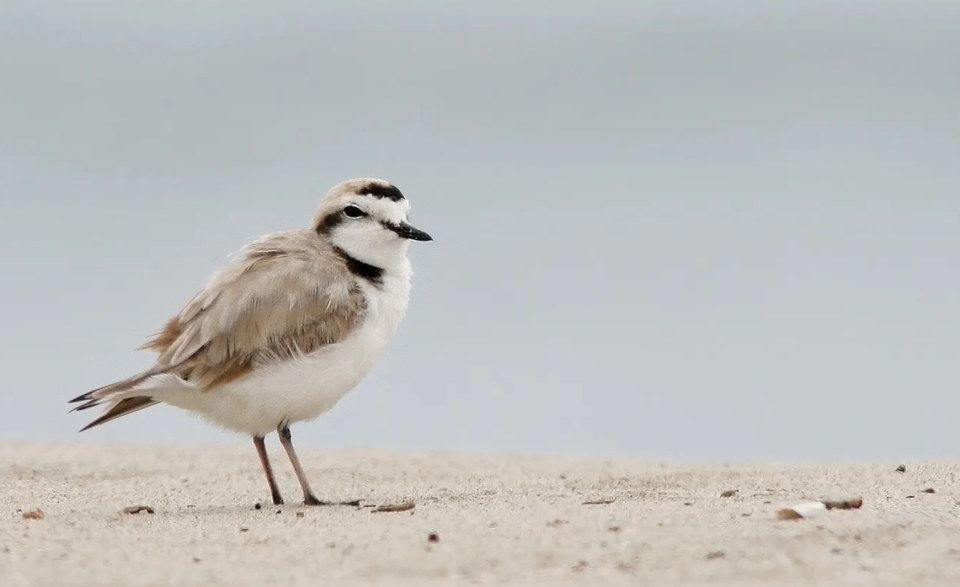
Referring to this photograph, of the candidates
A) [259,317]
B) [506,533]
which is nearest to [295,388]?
[259,317]

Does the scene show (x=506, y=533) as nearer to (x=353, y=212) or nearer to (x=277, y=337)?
(x=277, y=337)

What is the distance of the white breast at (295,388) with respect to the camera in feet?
19.8

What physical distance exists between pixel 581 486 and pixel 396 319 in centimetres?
125

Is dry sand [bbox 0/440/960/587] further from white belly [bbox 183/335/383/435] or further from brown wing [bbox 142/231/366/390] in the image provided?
brown wing [bbox 142/231/366/390]

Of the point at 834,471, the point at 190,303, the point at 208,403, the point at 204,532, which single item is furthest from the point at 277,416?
the point at 834,471

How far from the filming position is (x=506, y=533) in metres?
4.63

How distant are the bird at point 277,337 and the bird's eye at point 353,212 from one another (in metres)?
0.02

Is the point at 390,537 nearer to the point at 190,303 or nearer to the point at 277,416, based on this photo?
the point at 277,416

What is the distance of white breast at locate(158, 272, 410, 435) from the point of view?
19.8 ft

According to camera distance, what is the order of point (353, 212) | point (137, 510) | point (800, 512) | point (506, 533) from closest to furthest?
point (506, 533)
point (800, 512)
point (137, 510)
point (353, 212)

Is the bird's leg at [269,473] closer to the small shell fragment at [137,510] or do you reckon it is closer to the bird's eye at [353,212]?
the small shell fragment at [137,510]

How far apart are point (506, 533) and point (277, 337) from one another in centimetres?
184

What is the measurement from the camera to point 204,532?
16.7 feet

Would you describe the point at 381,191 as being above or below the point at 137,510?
above
